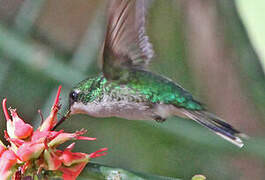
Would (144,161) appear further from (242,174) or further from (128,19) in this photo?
(128,19)

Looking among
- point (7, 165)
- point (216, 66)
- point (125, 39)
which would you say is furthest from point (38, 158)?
point (216, 66)

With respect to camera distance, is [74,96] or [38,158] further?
[74,96]

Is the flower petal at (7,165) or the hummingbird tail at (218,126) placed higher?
the hummingbird tail at (218,126)

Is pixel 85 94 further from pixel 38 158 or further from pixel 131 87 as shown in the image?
pixel 38 158

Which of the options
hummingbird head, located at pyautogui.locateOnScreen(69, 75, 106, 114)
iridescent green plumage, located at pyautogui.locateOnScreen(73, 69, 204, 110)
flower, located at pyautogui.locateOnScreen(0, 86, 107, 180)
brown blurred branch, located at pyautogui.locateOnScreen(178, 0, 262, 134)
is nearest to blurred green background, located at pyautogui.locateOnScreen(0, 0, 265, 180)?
brown blurred branch, located at pyautogui.locateOnScreen(178, 0, 262, 134)

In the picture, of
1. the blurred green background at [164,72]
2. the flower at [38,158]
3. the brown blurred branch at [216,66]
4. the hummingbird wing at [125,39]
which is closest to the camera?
the flower at [38,158]

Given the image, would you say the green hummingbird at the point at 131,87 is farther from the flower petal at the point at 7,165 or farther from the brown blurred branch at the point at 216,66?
the brown blurred branch at the point at 216,66

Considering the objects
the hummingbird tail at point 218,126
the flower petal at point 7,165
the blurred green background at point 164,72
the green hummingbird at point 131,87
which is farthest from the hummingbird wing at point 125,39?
the blurred green background at point 164,72
